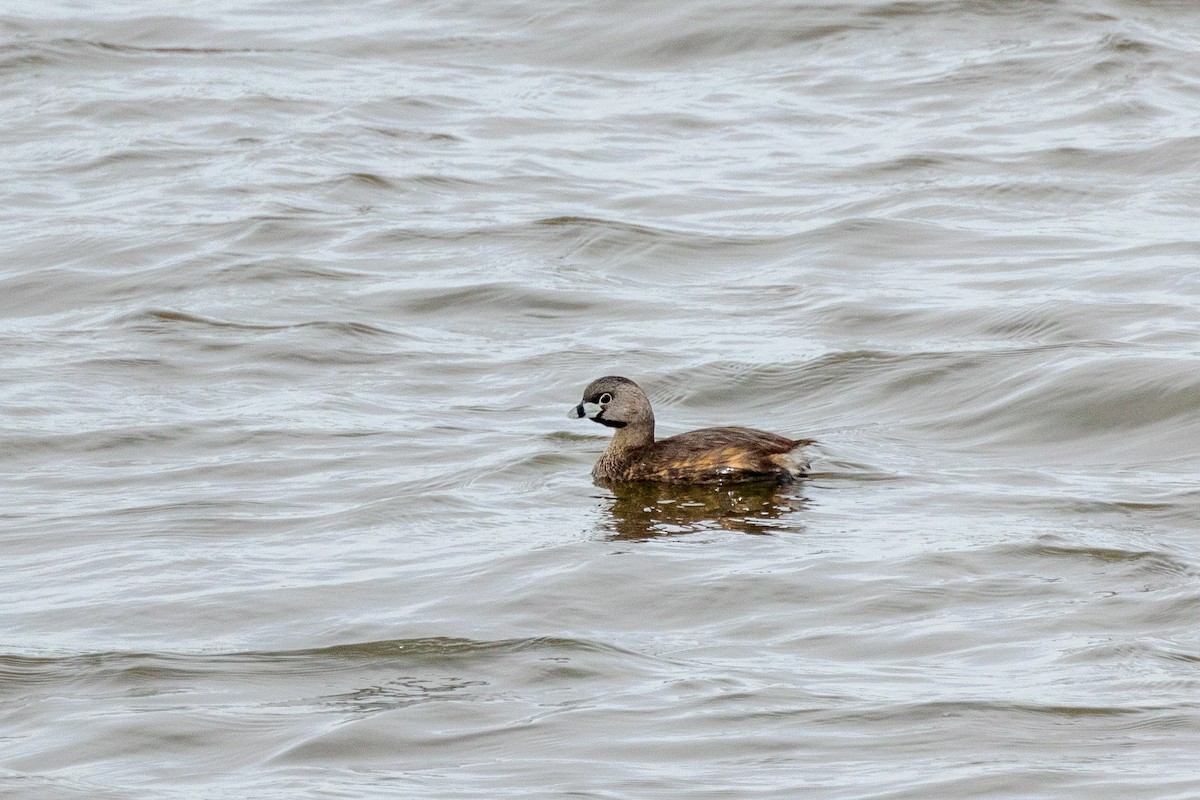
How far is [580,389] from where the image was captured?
1118 cm

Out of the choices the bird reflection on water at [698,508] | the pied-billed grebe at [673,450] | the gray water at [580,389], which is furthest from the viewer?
the pied-billed grebe at [673,450]

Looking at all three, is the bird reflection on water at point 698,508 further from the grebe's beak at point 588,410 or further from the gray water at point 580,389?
the grebe's beak at point 588,410

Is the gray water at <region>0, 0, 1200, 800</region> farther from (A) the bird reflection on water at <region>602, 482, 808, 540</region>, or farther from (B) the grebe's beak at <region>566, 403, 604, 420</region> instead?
(B) the grebe's beak at <region>566, 403, 604, 420</region>

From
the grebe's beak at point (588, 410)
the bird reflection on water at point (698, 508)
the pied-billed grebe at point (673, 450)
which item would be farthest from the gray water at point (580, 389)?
the grebe's beak at point (588, 410)

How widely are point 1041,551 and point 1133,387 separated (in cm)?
278

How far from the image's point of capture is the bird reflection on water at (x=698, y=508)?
887 cm

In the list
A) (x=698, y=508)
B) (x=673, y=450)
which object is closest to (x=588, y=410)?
(x=673, y=450)

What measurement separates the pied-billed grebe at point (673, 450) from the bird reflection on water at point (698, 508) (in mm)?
57

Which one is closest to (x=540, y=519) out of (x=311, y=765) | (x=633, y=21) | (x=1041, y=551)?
(x=1041, y=551)

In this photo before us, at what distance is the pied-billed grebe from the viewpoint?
9.38 m

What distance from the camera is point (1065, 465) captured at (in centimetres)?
967

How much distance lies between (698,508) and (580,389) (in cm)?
202

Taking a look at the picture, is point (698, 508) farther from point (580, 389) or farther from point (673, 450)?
point (580, 389)

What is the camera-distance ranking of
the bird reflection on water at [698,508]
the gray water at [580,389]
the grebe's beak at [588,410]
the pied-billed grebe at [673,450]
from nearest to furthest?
the gray water at [580,389]
the bird reflection on water at [698,508]
the pied-billed grebe at [673,450]
the grebe's beak at [588,410]
